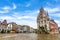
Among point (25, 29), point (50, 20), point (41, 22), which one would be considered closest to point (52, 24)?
point (50, 20)

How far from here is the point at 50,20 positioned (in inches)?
5684

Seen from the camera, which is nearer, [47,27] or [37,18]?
[47,27]

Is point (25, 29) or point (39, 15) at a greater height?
point (39, 15)

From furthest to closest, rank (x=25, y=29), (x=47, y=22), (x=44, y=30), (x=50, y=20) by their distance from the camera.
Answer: (x=25, y=29) < (x=50, y=20) < (x=47, y=22) < (x=44, y=30)

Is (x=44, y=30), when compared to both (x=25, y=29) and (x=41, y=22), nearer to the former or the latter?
(x=41, y=22)

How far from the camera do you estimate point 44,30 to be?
126 meters

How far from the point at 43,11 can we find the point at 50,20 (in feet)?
42.1

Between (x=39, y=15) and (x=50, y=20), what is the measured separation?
13.3 meters

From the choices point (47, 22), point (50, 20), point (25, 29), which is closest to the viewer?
point (47, 22)

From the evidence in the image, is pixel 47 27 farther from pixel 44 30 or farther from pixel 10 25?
pixel 10 25

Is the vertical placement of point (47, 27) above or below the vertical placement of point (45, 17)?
below

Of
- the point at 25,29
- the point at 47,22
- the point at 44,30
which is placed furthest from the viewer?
the point at 25,29

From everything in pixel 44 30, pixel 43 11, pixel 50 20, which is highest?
pixel 43 11

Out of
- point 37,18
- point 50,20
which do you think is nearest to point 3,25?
point 37,18
